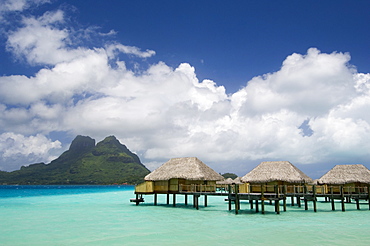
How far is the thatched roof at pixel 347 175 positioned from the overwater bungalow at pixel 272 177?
5.86 meters

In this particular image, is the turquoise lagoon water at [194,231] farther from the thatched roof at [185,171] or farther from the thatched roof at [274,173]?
the thatched roof at [185,171]

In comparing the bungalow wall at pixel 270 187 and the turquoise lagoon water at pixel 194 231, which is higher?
the bungalow wall at pixel 270 187

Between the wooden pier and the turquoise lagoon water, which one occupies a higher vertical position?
the wooden pier

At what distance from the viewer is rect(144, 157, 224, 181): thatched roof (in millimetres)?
31484

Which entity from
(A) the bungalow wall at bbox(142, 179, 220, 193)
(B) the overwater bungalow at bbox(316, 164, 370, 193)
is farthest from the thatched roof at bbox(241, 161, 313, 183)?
(B) the overwater bungalow at bbox(316, 164, 370, 193)

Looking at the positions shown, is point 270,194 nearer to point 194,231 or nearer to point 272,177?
point 272,177

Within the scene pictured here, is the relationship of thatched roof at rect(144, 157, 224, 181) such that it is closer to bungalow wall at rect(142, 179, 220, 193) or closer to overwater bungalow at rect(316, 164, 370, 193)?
bungalow wall at rect(142, 179, 220, 193)

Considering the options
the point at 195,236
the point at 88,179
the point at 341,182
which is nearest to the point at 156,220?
the point at 195,236

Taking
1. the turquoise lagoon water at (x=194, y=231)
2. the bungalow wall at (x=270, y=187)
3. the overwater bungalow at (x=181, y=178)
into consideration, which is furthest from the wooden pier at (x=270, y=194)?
the turquoise lagoon water at (x=194, y=231)

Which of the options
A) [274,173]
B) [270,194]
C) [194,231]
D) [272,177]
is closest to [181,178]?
[272,177]

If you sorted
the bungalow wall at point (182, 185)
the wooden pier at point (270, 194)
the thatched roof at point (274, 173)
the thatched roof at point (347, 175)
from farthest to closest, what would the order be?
1. the thatched roof at point (347, 175)
2. the bungalow wall at point (182, 185)
3. the thatched roof at point (274, 173)
4. the wooden pier at point (270, 194)

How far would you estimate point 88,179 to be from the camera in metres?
200

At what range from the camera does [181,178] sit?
31984 mm

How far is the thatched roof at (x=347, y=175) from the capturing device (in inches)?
1288
